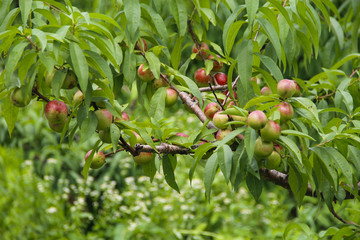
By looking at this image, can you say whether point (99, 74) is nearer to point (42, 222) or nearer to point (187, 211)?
point (187, 211)

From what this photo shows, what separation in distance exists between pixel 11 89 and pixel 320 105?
85 cm

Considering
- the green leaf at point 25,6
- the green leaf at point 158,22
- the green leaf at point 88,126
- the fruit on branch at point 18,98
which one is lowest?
the green leaf at point 88,126

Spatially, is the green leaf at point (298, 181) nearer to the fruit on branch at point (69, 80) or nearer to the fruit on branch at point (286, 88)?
the fruit on branch at point (286, 88)

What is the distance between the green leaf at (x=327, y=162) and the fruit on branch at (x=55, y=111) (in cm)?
53

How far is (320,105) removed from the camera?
135 cm

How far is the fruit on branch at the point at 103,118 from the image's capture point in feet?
3.13

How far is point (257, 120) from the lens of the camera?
0.88 m

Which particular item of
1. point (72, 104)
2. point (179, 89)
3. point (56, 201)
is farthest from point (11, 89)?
point (56, 201)

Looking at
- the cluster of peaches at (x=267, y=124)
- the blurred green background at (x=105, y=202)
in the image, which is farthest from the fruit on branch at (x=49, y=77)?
the blurred green background at (x=105, y=202)

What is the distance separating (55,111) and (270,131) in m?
0.44

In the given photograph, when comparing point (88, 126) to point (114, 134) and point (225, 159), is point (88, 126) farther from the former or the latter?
point (225, 159)

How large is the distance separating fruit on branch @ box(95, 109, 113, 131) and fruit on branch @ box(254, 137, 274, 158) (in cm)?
30

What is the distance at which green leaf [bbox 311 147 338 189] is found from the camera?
98cm

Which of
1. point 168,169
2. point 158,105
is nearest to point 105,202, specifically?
point 168,169
